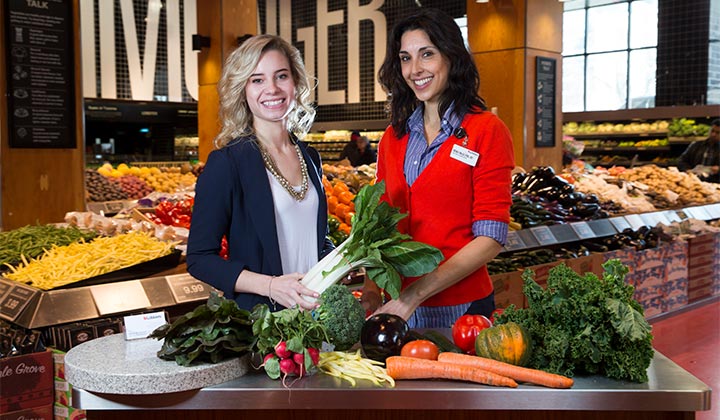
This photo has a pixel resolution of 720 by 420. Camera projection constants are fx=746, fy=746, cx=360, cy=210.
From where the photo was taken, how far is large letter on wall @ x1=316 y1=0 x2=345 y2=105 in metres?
13.1

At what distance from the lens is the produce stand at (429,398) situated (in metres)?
1.74

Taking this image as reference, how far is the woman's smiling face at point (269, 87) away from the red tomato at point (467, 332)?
2.90ft

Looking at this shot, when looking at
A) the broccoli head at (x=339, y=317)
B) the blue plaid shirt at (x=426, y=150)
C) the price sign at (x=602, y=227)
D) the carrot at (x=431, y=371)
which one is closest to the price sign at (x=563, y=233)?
the price sign at (x=602, y=227)

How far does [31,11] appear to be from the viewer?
533 centimetres

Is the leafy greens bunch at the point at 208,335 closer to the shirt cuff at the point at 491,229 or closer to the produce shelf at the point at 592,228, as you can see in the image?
the shirt cuff at the point at 491,229

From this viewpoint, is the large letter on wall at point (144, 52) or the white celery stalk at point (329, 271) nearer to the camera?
the white celery stalk at point (329, 271)

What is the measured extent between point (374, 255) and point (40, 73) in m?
4.25

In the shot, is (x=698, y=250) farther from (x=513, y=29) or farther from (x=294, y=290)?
(x=294, y=290)

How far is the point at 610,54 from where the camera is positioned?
15734 millimetres

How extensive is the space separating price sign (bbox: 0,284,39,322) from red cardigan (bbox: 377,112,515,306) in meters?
1.79

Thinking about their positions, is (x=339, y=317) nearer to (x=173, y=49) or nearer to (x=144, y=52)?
(x=144, y=52)

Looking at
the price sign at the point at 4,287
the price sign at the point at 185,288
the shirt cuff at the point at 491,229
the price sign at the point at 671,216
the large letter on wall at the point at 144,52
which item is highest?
the large letter on wall at the point at 144,52

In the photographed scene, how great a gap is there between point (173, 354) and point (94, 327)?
161 centimetres

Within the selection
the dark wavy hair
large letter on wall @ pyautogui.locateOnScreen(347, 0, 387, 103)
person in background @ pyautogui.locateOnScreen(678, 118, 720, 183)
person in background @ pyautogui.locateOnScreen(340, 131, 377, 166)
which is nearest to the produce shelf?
person in background @ pyautogui.locateOnScreen(678, 118, 720, 183)
